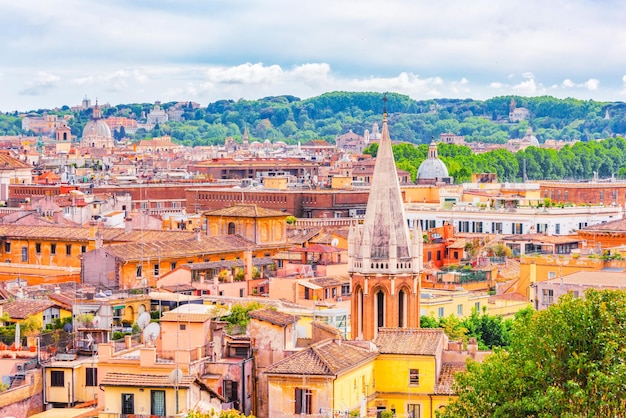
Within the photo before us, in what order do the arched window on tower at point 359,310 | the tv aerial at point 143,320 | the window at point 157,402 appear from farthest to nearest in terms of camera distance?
the arched window on tower at point 359,310 → the tv aerial at point 143,320 → the window at point 157,402

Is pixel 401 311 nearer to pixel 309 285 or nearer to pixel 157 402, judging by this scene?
pixel 309 285

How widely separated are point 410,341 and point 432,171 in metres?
75.9

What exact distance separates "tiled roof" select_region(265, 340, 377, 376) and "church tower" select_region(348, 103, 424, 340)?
580cm

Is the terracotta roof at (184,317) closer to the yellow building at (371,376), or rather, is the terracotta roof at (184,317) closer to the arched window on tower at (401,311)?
the yellow building at (371,376)

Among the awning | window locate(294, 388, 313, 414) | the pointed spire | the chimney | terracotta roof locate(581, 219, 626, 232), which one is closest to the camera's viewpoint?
window locate(294, 388, 313, 414)

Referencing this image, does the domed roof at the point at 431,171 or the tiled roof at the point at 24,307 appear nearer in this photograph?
the tiled roof at the point at 24,307

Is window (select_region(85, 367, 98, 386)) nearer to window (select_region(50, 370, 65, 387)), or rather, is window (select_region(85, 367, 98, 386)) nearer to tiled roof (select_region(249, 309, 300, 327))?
window (select_region(50, 370, 65, 387))

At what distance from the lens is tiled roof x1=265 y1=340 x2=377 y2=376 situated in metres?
25.8

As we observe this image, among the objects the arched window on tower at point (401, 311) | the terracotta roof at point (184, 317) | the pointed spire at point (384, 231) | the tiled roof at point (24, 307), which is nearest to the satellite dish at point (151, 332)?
the terracotta roof at point (184, 317)

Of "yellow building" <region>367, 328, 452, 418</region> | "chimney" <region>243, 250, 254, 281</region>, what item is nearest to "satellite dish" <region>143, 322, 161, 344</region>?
"yellow building" <region>367, 328, 452, 418</region>

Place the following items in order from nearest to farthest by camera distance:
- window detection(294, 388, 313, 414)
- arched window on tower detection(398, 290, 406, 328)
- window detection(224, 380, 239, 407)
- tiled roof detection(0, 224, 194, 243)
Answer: window detection(294, 388, 313, 414), window detection(224, 380, 239, 407), arched window on tower detection(398, 290, 406, 328), tiled roof detection(0, 224, 194, 243)

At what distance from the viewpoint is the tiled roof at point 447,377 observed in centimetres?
2739

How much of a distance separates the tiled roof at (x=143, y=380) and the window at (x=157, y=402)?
11 centimetres

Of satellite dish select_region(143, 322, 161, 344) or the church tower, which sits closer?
satellite dish select_region(143, 322, 161, 344)
